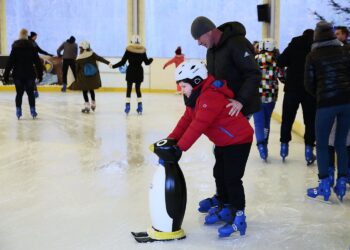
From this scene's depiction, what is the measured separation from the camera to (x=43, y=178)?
14.7 feet

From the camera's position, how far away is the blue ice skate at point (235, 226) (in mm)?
3048

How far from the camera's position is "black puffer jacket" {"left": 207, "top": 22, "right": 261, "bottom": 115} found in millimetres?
3133

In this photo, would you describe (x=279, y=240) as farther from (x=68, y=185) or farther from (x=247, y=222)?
(x=68, y=185)

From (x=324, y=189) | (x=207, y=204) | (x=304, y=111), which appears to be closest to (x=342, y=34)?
(x=304, y=111)

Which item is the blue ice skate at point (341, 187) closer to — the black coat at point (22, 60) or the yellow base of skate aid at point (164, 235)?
the yellow base of skate aid at point (164, 235)

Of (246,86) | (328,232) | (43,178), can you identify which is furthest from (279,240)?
(43,178)

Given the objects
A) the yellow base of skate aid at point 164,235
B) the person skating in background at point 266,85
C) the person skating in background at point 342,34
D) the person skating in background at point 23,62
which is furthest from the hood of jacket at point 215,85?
the person skating in background at point 23,62

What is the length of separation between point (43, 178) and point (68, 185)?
1.13 feet

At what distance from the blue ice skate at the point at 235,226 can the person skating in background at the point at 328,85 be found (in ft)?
3.34

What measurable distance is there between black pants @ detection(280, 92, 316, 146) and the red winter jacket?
Result: 1985mm

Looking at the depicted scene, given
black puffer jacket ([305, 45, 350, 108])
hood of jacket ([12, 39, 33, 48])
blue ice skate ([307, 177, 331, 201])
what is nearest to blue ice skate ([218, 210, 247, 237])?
blue ice skate ([307, 177, 331, 201])

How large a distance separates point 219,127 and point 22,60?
18.2 feet

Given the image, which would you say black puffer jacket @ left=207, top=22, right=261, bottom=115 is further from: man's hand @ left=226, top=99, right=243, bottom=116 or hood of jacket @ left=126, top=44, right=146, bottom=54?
hood of jacket @ left=126, top=44, right=146, bottom=54

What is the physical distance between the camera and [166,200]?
2961 mm
